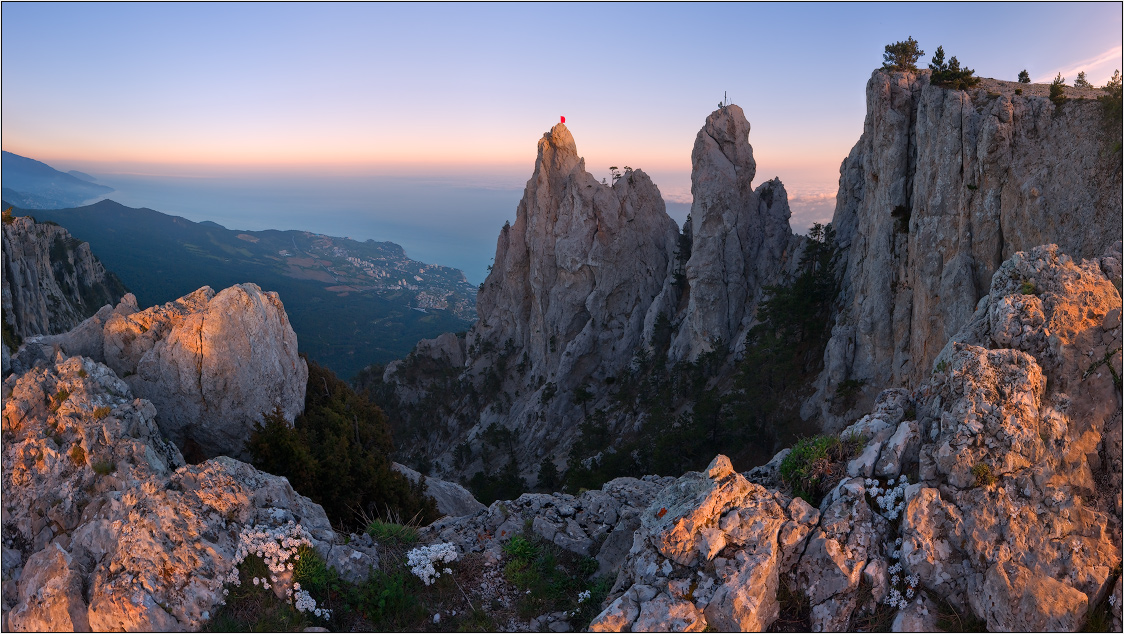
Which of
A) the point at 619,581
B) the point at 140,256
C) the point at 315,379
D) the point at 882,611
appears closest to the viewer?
the point at 882,611

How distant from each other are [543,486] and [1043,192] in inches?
1329

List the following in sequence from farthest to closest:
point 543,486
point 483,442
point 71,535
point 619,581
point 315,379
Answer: point 483,442 → point 543,486 → point 315,379 → point 71,535 → point 619,581

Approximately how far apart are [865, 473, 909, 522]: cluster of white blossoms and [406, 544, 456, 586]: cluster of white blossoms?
685 centimetres

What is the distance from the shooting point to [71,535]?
9.34 metres

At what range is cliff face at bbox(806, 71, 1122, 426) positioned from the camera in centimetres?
2136

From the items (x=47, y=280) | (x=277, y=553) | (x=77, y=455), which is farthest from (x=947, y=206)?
(x=47, y=280)

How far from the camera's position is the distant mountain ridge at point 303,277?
369ft

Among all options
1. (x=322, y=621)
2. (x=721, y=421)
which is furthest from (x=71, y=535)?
(x=721, y=421)

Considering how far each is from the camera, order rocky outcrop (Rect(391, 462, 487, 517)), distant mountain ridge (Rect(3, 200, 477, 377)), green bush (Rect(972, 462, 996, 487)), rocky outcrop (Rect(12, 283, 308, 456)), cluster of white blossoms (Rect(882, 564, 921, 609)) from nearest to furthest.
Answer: cluster of white blossoms (Rect(882, 564, 921, 609))
green bush (Rect(972, 462, 996, 487))
rocky outcrop (Rect(12, 283, 308, 456))
rocky outcrop (Rect(391, 462, 487, 517))
distant mountain ridge (Rect(3, 200, 477, 377))

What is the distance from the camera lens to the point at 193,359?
1549 cm

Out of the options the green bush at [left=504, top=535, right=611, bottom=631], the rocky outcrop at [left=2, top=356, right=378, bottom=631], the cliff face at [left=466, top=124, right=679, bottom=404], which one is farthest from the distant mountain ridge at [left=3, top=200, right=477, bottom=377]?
the green bush at [left=504, top=535, right=611, bottom=631]

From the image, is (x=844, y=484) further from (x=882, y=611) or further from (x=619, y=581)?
(x=619, y=581)

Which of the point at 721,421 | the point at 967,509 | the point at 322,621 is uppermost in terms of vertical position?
the point at 967,509

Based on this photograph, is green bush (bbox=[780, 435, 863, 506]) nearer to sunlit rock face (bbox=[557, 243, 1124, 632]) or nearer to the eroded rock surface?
sunlit rock face (bbox=[557, 243, 1124, 632])
